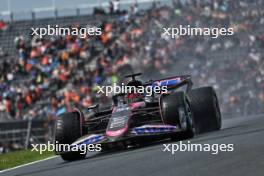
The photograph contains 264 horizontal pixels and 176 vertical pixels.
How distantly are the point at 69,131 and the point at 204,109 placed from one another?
3.04 meters

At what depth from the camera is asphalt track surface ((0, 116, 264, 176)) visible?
8438mm

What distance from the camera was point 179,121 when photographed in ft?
40.7

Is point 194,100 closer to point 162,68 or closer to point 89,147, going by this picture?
point 89,147

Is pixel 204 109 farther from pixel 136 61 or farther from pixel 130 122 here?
pixel 136 61

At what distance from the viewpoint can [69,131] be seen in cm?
1270

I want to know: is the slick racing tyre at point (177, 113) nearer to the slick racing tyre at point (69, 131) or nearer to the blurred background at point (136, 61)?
the slick racing tyre at point (69, 131)

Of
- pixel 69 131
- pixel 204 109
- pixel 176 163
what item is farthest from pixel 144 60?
pixel 176 163

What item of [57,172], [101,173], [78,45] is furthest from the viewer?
[78,45]

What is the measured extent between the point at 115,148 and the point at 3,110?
513 inches

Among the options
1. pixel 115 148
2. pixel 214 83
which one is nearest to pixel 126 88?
pixel 115 148

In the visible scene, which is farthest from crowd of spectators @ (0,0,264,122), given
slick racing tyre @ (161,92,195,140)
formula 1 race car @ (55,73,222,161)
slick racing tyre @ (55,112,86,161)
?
slick racing tyre @ (161,92,195,140)

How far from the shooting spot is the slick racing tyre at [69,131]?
12549 mm

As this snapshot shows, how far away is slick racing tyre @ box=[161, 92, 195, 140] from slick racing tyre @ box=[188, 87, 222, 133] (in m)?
1.66

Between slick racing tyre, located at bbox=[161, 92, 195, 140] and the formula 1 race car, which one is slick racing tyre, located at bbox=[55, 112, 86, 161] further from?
slick racing tyre, located at bbox=[161, 92, 195, 140]
